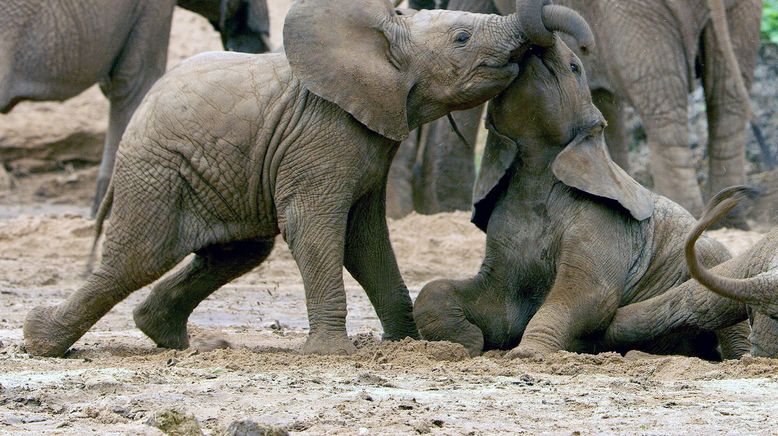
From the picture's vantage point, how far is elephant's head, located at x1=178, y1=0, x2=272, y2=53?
43.1 ft

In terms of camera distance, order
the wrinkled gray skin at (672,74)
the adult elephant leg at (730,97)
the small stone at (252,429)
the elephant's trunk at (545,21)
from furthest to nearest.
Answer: the adult elephant leg at (730,97), the wrinkled gray skin at (672,74), the elephant's trunk at (545,21), the small stone at (252,429)

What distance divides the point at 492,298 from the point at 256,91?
1.40 metres

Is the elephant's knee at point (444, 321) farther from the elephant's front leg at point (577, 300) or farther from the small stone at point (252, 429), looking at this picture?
the small stone at point (252, 429)

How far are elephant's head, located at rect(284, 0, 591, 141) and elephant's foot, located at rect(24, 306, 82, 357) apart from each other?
1.47 m

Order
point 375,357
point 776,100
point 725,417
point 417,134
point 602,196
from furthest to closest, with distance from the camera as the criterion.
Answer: point 776,100, point 417,134, point 602,196, point 375,357, point 725,417

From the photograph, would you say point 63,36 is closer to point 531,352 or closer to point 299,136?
point 299,136

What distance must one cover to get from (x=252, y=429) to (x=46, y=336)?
8.44 ft

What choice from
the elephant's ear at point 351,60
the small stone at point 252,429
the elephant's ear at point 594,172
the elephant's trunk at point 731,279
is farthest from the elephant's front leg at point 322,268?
the small stone at point 252,429

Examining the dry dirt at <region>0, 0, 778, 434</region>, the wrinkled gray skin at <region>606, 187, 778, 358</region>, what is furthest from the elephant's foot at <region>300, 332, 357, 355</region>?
the wrinkled gray skin at <region>606, 187, 778, 358</region>

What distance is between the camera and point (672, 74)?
10.6 meters

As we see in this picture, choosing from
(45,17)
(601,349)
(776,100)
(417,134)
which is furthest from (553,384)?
(776,100)

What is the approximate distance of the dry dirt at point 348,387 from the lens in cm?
521

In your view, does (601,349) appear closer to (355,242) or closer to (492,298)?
(492,298)

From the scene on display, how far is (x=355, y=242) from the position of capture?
7.39m
